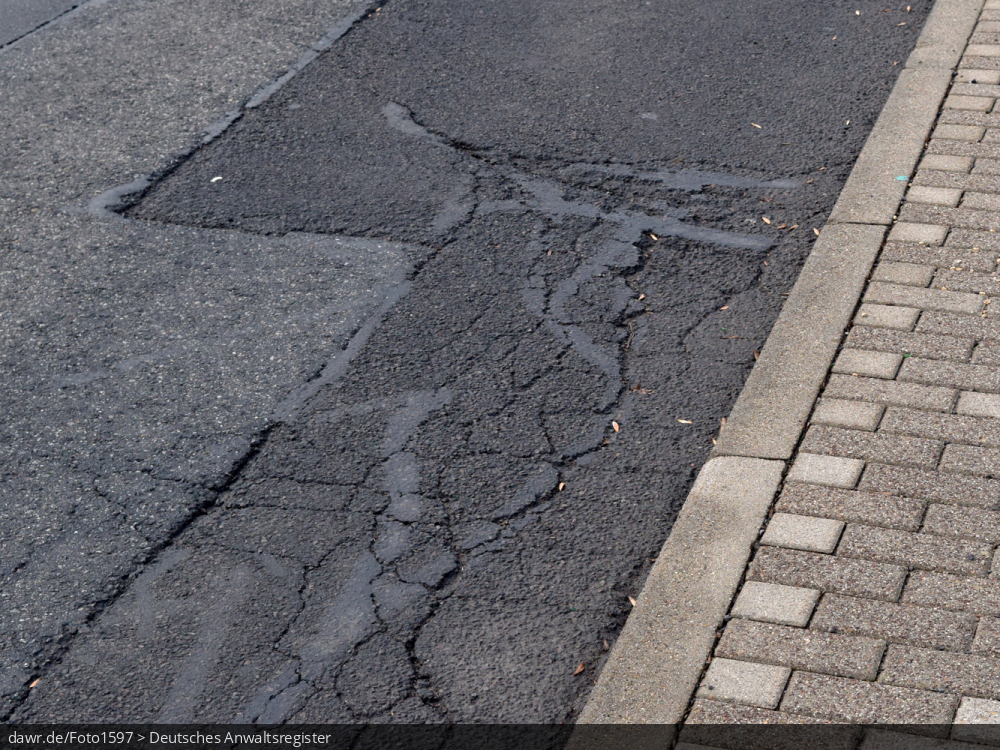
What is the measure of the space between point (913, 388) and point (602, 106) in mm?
3122

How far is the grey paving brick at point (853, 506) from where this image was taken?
147 inches

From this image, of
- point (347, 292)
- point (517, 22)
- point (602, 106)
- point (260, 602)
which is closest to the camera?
point (260, 602)

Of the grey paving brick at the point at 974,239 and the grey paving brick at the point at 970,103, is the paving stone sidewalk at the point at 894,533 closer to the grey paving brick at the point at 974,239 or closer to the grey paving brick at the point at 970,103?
the grey paving brick at the point at 974,239

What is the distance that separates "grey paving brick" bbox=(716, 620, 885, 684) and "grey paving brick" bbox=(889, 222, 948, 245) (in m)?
2.51

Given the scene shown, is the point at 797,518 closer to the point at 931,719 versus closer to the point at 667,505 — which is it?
the point at 667,505

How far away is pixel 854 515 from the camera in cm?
377

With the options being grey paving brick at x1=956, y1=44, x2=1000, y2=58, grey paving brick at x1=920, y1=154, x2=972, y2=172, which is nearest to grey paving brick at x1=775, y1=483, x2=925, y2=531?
grey paving brick at x1=920, y1=154, x2=972, y2=172

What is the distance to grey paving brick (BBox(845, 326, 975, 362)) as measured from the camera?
14.7 feet

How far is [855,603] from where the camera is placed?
3447 mm

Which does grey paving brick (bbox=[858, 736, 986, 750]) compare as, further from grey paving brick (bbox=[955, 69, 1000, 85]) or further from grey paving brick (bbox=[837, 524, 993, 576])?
grey paving brick (bbox=[955, 69, 1000, 85])

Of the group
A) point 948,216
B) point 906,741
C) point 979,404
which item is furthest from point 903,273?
point 906,741

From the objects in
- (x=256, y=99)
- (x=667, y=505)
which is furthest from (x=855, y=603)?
(x=256, y=99)

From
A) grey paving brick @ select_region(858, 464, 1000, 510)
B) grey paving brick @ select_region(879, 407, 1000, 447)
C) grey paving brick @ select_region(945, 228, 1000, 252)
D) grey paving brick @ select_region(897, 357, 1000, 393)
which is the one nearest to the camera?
grey paving brick @ select_region(858, 464, 1000, 510)

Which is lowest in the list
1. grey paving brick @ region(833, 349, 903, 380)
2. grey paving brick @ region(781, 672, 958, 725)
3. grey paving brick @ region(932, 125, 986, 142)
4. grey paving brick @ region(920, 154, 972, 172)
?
grey paving brick @ region(932, 125, 986, 142)
